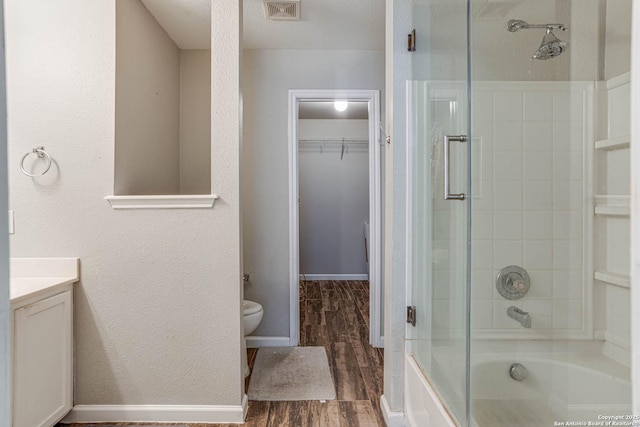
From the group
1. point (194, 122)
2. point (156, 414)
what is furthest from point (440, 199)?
point (194, 122)

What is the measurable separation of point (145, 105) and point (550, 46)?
218 cm

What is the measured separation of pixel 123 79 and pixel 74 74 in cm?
23

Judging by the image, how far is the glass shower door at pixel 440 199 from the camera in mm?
1476

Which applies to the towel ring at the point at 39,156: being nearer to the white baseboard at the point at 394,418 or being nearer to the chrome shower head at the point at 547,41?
the white baseboard at the point at 394,418

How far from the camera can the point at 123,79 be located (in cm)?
200

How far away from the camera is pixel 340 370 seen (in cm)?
246

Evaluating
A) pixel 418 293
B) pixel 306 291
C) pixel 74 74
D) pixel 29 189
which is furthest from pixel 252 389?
pixel 306 291

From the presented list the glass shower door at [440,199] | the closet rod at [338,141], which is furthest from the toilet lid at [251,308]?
the closet rod at [338,141]

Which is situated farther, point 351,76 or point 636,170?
point 351,76

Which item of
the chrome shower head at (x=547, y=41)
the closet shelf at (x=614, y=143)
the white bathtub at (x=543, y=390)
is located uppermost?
the chrome shower head at (x=547, y=41)

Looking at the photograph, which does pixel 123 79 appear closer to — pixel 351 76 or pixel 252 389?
pixel 351 76

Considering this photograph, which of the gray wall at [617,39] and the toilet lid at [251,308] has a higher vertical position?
the gray wall at [617,39]

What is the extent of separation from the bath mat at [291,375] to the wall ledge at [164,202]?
1155mm

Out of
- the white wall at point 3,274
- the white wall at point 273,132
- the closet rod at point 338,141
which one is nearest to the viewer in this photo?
the white wall at point 3,274
